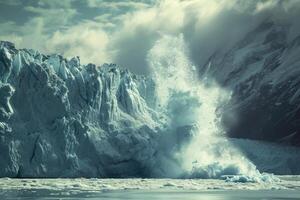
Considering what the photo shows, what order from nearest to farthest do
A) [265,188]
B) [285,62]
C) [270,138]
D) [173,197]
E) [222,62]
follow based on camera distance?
1. [173,197]
2. [265,188]
3. [270,138]
4. [285,62]
5. [222,62]

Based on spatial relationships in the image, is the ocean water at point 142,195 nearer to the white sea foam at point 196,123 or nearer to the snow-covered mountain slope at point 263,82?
the white sea foam at point 196,123

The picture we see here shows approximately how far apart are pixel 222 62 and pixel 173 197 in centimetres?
12447

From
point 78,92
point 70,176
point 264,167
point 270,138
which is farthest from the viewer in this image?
point 270,138

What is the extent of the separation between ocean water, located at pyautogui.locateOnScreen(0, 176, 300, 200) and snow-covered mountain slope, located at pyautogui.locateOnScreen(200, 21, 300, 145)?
2139 inches

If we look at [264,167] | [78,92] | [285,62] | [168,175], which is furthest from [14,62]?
[285,62]

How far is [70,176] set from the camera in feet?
145

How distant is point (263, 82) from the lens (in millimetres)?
129875

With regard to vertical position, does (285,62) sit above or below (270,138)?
above

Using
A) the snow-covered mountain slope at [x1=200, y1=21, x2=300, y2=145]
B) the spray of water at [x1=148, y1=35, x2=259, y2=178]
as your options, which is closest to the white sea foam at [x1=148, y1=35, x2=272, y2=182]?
the spray of water at [x1=148, y1=35, x2=259, y2=178]

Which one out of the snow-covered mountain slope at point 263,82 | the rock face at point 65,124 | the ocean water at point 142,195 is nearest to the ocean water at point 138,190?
the ocean water at point 142,195

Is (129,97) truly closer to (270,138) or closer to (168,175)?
(168,175)

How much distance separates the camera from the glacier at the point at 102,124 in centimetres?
4316

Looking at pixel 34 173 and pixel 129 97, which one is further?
pixel 129 97

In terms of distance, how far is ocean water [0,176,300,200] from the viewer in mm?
31489
